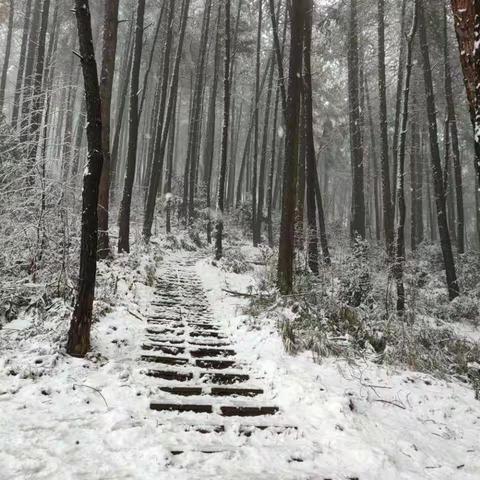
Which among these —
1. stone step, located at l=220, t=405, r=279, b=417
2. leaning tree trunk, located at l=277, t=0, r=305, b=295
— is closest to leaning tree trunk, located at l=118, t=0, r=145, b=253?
leaning tree trunk, located at l=277, t=0, r=305, b=295

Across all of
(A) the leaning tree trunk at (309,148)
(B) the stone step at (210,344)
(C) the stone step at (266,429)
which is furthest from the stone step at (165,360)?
(A) the leaning tree trunk at (309,148)

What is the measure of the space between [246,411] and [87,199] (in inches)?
108

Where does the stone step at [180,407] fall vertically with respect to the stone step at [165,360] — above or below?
below

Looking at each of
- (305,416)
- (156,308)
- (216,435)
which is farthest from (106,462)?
(156,308)

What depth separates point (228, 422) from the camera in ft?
12.1

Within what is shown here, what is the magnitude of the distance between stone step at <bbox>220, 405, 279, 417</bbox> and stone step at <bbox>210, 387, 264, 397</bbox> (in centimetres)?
32

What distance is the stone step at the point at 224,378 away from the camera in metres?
4.57

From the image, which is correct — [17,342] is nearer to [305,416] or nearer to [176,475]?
[176,475]

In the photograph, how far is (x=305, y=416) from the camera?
13.0ft

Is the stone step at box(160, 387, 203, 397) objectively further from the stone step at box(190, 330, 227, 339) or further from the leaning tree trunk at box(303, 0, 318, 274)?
the leaning tree trunk at box(303, 0, 318, 274)

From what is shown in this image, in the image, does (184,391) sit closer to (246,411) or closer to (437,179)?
(246,411)

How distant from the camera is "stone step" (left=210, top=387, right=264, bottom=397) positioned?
4297 millimetres

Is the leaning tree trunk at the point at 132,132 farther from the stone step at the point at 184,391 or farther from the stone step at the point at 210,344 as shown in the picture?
the stone step at the point at 184,391

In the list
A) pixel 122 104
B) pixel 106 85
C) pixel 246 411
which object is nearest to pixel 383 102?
pixel 106 85
